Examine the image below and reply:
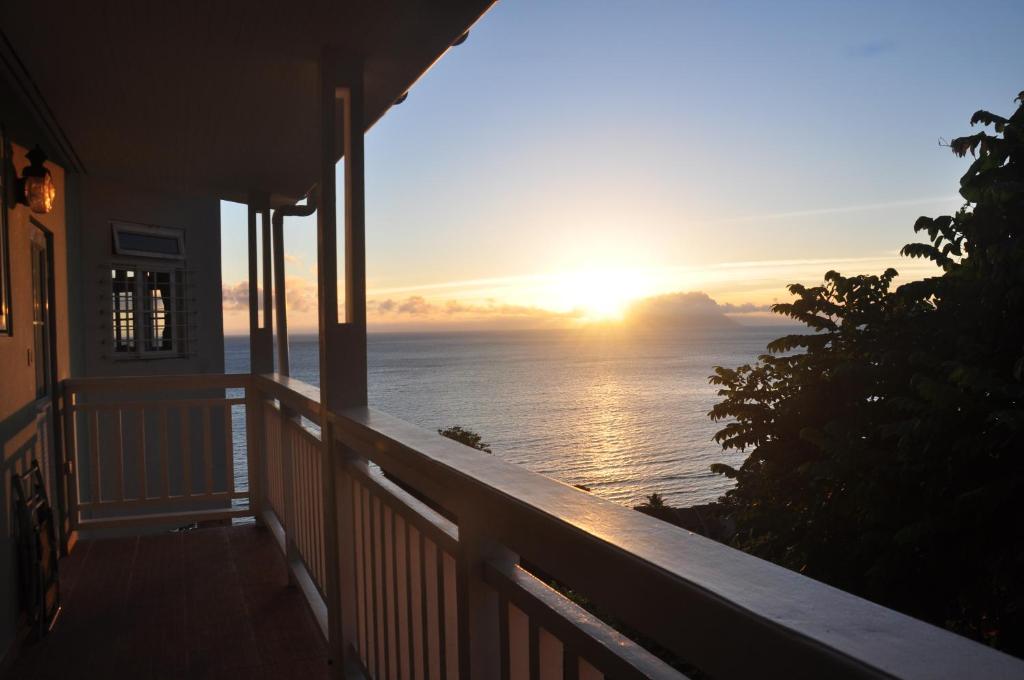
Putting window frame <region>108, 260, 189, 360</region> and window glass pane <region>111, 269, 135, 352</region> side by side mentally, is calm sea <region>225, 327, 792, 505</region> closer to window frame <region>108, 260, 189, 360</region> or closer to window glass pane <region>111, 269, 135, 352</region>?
window frame <region>108, 260, 189, 360</region>

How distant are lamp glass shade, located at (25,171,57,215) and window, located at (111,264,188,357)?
2.66m

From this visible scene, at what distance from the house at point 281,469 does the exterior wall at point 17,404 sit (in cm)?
2

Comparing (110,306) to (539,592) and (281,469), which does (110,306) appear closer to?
(281,469)

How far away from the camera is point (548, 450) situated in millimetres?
35781

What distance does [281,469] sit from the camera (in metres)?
3.80

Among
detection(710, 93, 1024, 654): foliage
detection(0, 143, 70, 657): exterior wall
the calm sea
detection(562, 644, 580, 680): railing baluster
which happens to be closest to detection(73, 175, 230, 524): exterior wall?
detection(0, 143, 70, 657): exterior wall

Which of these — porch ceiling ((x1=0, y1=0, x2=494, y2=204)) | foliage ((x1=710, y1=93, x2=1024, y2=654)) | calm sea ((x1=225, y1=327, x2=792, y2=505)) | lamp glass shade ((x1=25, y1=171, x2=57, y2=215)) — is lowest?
calm sea ((x1=225, y1=327, x2=792, y2=505))

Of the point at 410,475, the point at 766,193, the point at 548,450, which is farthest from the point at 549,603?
the point at 766,193

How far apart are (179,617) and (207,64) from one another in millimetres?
2255

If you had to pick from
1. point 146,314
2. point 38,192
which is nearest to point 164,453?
point 38,192

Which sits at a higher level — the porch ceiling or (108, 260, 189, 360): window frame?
the porch ceiling

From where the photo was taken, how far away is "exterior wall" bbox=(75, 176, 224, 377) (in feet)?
18.0

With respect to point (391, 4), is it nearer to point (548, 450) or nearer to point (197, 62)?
point (197, 62)

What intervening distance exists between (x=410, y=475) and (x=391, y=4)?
4.24ft
